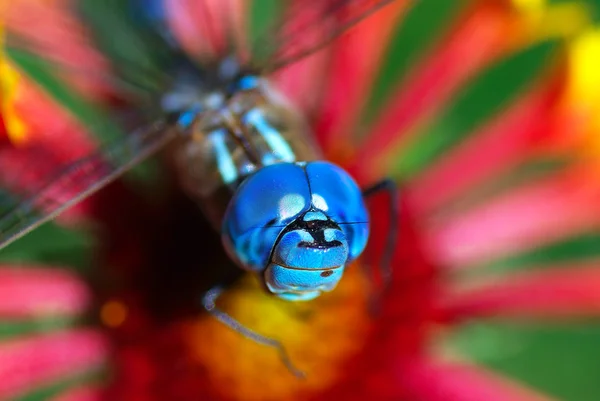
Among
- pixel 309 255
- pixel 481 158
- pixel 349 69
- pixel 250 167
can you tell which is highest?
pixel 349 69

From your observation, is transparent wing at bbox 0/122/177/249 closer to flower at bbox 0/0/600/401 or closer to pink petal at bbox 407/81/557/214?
flower at bbox 0/0/600/401

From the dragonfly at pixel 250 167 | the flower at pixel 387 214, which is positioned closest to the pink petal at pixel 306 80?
the flower at pixel 387 214

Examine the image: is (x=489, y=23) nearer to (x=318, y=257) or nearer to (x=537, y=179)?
(x=537, y=179)

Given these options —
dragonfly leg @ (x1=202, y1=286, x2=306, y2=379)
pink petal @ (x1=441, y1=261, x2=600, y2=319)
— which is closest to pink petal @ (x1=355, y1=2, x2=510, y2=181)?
pink petal @ (x1=441, y1=261, x2=600, y2=319)

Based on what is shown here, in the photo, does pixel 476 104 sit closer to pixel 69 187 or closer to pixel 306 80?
pixel 306 80

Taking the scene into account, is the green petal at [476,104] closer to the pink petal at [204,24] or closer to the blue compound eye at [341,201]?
the pink petal at [204,24]

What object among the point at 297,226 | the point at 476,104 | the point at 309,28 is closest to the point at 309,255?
the point at 297,226
